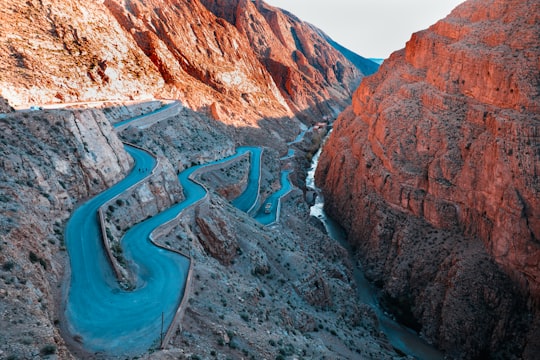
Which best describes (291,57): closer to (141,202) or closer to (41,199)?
(141,202)

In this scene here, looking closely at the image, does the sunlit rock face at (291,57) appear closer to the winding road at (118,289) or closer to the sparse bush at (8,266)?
the winding road at (118,289)

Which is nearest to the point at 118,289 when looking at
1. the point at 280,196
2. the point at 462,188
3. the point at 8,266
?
the point at 8,266

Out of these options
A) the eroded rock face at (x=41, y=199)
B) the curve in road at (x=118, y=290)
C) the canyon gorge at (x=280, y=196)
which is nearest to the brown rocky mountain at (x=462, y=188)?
the canyon gorge at (x=280, y=196)

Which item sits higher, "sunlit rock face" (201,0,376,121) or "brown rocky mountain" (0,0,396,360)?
"sunlit rock face" (201,0,376,121)

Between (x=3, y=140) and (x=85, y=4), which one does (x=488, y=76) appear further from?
(x=85, y=4)

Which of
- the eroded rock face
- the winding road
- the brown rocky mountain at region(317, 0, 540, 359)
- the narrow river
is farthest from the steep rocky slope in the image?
the narrow river

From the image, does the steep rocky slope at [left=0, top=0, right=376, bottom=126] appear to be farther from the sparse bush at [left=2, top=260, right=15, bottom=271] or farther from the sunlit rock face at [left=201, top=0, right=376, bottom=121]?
the sparse bush at [left=2, top=260, right=15, bottom=271]
